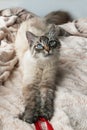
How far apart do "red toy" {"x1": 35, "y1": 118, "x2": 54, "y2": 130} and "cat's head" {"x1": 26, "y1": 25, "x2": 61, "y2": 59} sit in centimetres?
45

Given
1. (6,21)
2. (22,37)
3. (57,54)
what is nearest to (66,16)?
(6,21)

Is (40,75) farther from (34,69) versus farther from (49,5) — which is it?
(49,5)

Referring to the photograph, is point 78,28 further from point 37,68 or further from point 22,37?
point 37,68

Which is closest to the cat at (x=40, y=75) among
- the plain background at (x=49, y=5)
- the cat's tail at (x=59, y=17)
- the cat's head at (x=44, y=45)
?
the cat's head at (x=44, y=45)

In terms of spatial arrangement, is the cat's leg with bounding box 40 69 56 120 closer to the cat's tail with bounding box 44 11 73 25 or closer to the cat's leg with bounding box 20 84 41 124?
the cat's leg with bounding box 20 84 41 124

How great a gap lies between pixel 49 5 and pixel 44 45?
1640 mm

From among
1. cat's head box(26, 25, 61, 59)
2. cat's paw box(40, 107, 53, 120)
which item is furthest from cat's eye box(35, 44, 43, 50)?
cat's paw box(40, 107, 53, 120)

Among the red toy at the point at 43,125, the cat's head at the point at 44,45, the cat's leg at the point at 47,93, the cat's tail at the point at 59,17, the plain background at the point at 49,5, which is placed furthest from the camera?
the plain background at the point at 49,5

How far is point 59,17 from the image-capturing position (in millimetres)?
3088

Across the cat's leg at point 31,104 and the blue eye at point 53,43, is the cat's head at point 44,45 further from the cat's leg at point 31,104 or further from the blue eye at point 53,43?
the cat's leg at point 31,104

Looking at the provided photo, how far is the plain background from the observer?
10.4 feet

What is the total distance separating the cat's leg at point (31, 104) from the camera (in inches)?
59.5

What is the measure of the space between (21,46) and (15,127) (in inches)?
35.2

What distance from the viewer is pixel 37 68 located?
185cm
